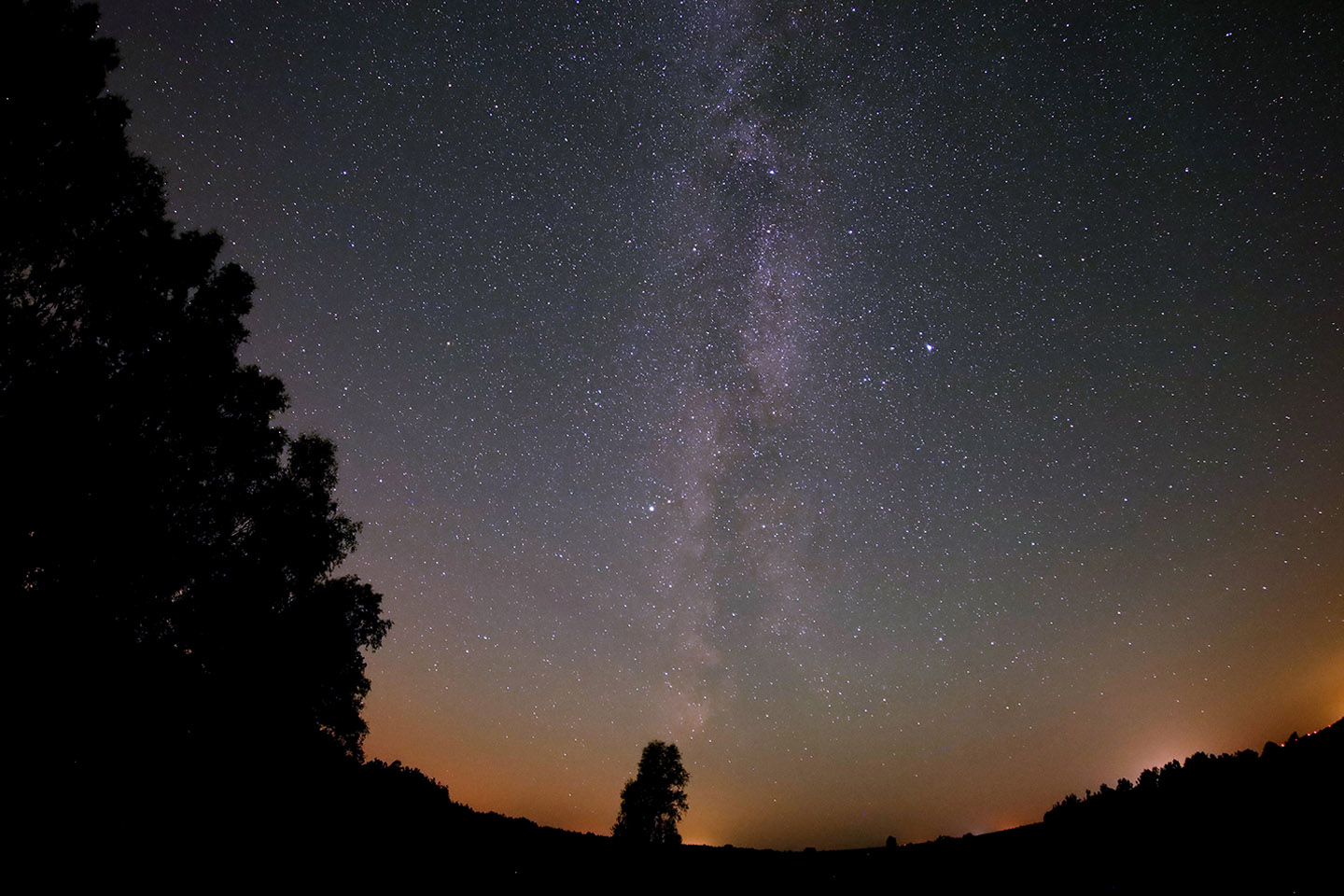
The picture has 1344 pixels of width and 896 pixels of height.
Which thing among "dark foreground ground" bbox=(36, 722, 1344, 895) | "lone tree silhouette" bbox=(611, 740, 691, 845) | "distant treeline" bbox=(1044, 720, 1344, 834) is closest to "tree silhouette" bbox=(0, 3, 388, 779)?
"dark foreground ground" bbox=(36, 722, 1344, 895)

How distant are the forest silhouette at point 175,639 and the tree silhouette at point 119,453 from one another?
34mm

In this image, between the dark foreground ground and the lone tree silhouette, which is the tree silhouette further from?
the lone tree silhouette

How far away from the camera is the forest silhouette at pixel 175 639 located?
5852 millimetres

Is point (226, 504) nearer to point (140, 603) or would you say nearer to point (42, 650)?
point (140, 603)

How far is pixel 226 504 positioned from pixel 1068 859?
1560cm

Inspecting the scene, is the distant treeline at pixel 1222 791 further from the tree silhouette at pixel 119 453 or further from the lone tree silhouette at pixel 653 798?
the lone tree silhouette at pixel 653 798

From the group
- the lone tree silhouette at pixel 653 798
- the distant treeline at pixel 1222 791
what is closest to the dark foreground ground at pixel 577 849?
the distant treeline at pixel 1222 791

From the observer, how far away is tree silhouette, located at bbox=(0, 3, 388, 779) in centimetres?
807

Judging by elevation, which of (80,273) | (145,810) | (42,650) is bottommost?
(145,810)

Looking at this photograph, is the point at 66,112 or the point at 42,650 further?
the point at 66,112

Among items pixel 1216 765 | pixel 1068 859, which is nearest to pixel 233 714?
pixel 1068 859

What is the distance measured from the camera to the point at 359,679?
46.3ft

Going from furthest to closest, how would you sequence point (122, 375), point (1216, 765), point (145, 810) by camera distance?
point (122, 375)
point (145, 810)
point (1216, 765)

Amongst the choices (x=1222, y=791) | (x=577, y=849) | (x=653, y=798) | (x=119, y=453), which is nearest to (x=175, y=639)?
(x=119, y=453)
